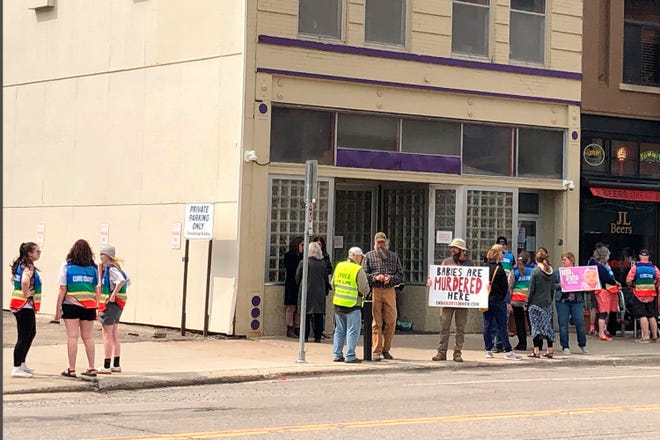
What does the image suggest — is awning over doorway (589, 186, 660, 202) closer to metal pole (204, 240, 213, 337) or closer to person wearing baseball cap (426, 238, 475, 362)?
person wearing baseball cap (426, 238, 475, 362)

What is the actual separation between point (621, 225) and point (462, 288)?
7452 mm

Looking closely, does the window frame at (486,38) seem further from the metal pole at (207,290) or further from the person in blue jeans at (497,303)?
the metal pole at (207,290)

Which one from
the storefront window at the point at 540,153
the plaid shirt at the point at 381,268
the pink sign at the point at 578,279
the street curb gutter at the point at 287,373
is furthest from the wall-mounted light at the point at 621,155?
the plaid shirt at the point at 381,268

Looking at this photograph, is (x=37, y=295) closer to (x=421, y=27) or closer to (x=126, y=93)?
(x=126, y=93)

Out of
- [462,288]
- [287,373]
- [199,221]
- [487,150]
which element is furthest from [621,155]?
[287,373]

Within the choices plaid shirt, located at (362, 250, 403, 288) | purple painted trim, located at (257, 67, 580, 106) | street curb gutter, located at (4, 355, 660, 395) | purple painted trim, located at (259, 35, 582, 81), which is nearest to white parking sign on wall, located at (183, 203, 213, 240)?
purple painted trim, located at (257, 67, 580, 106)

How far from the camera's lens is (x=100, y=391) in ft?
42.9

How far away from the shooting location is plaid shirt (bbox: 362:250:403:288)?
1689cm

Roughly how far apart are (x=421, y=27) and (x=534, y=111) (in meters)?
3.27

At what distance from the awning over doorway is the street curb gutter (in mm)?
5147

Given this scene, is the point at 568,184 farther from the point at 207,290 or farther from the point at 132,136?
the point at 132,136

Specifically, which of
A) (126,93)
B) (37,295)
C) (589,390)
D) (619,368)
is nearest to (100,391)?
(37,295)

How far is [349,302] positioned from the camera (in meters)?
16.3

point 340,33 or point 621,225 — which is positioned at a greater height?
point 340,33
